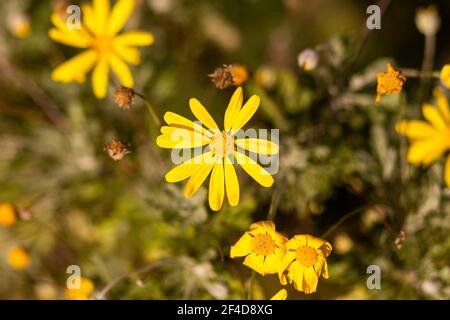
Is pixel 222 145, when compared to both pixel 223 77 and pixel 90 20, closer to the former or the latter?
pixel 223 77

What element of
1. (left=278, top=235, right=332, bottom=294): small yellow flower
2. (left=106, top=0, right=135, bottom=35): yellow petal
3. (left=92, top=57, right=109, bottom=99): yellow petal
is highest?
(left=106, top=0, right=135, bottom=35): yellow petal

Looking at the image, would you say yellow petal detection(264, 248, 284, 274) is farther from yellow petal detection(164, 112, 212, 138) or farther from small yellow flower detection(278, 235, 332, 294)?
yellow petal detection(164, 112, 212, 138)

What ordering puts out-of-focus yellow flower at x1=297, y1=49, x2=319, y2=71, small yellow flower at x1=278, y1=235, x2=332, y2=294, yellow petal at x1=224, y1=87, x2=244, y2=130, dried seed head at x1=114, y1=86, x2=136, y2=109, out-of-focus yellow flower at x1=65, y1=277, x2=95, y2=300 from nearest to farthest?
small yellow flower at x1=278, y1=235, x2=332, y2=294
yellow petal at x1=224, y1=87, x2=244, y2=130
dried seed head at x1=114, y1=86, x2=136, y2=109
out-of-focus yellow flower at x1=297, y1=49, x2=319, y2=71
out-of-focus yellow flower at x1=65, y1=277, x2=95, y2=300

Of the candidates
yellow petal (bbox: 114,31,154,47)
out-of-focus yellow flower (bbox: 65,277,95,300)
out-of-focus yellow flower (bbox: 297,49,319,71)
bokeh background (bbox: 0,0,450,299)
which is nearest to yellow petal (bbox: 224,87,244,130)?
bokeh background (bbox: 0,0,450,299)

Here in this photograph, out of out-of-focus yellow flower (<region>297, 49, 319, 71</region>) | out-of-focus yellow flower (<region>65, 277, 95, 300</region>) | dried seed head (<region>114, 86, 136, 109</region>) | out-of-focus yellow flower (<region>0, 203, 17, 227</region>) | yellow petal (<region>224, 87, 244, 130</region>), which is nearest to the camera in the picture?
yellow petal (<region>224, 87, 244, 130</region>)

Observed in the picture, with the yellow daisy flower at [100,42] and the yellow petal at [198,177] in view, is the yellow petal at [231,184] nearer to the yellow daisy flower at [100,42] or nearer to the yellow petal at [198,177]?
the yellow petal at [198,177]

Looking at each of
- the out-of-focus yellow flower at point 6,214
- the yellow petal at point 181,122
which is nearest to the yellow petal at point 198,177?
the yellow petal at point 181,122

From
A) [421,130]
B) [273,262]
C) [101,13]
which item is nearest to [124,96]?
[101,13]
